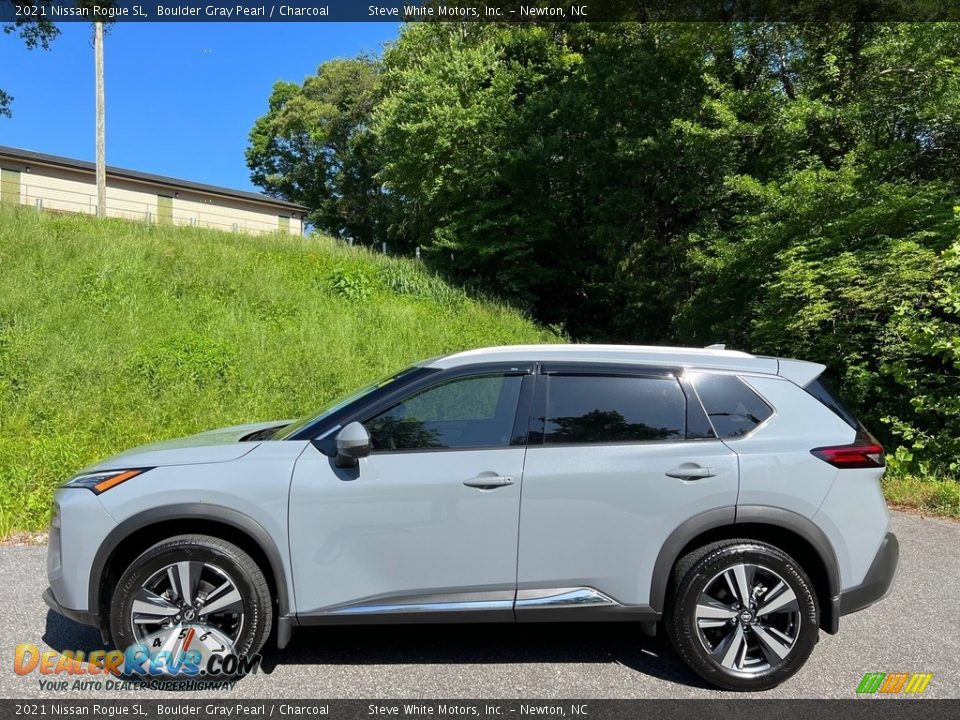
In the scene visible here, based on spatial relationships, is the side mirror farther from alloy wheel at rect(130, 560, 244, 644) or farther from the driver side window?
alloy wheel at rect(130, 560, 244, 644)

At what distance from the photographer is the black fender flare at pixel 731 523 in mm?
3311

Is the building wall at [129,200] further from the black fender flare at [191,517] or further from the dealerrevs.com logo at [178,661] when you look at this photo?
the dealerrevs.com logo at [178,661]

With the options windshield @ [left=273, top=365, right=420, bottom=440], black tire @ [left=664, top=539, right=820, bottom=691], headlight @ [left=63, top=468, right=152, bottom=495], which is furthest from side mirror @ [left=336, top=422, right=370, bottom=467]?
black tire @ [left=664, top=539, right=820, bottom=691]

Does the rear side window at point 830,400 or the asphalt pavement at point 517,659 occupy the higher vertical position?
the rear side window at point 830,400

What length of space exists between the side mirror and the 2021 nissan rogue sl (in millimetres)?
11

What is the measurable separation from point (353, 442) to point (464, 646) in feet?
4.69

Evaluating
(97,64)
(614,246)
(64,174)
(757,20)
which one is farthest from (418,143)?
(64,174)

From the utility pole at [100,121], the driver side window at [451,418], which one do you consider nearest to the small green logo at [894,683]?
the driver side window at [451,418]

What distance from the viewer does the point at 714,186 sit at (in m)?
17.2

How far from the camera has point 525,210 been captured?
867 inches

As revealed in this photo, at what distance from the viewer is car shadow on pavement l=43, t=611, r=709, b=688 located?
3584mm

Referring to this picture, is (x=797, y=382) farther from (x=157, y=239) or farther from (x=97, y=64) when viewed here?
(x=97, y=64)

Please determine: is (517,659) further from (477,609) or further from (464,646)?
(477,609)

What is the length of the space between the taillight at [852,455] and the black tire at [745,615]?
534mm
